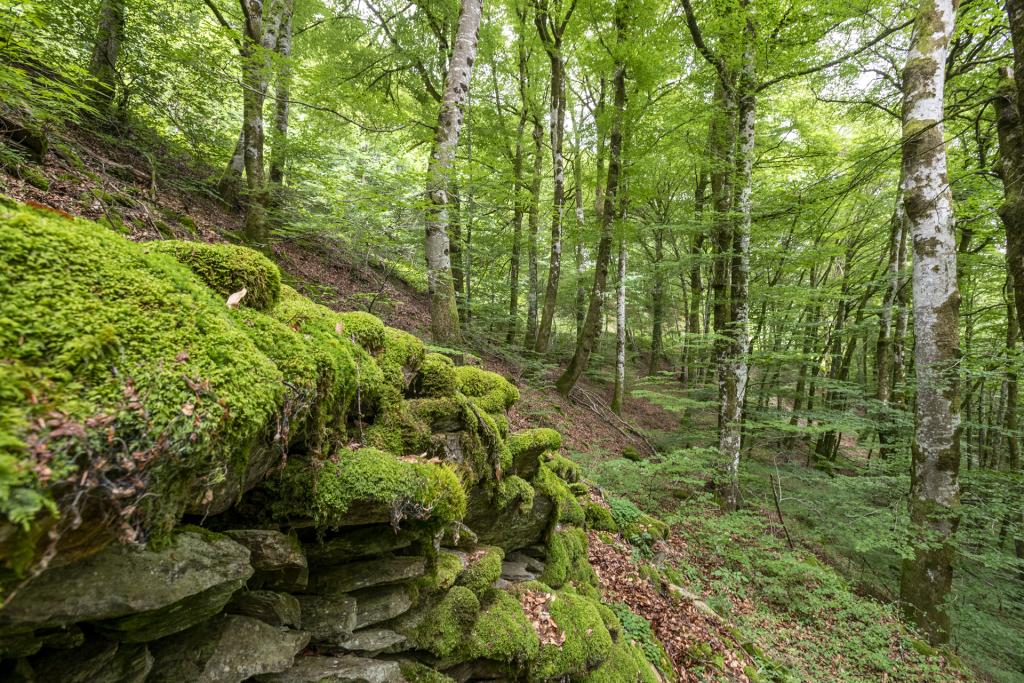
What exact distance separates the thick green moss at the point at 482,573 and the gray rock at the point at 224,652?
1.51 m

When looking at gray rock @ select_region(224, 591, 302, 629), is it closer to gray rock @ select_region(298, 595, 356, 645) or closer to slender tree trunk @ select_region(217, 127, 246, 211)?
gray rock @ select_region(298, 595, 356, 645)

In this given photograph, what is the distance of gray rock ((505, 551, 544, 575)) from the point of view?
4.22m

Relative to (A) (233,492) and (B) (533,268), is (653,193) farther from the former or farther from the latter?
A: (A) (233,492)

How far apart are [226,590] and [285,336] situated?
120 cm

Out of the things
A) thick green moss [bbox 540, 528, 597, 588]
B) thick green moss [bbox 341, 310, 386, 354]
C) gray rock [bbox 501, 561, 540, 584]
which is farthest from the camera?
thick green moss [bbox 540, 528, 597, 588]

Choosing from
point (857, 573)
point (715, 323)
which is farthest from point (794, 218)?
point (857, 573)

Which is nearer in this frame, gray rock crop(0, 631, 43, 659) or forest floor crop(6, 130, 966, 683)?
gray rock crop(0, 631, 43, 659)

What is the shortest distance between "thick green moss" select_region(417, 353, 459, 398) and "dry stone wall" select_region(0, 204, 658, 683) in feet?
0.07

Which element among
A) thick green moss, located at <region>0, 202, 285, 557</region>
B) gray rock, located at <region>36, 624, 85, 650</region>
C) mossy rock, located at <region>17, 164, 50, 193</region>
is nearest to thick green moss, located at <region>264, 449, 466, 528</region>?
thick green moss, located at <region>0, 202, 285, 557</region>

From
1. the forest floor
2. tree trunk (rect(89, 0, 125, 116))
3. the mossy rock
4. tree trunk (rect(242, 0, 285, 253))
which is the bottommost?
the forest floor

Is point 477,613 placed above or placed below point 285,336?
below

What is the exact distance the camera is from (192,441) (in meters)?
1.36

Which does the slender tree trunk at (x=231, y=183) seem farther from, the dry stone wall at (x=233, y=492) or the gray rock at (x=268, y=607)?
the gray rock at (x=268, y=607)

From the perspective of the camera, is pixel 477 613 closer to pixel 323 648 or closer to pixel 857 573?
pixel 323 648
